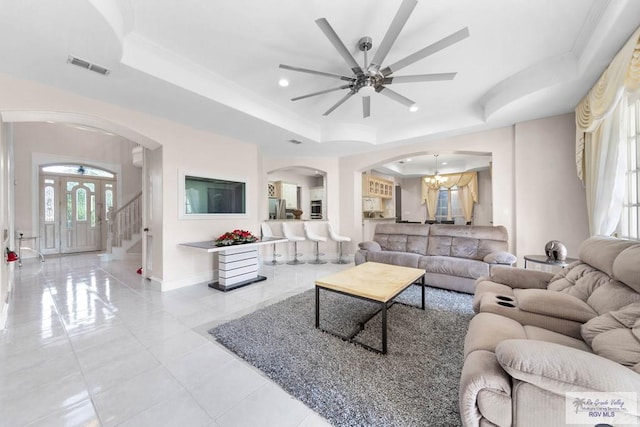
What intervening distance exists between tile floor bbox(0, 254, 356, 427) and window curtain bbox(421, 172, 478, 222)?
716cm

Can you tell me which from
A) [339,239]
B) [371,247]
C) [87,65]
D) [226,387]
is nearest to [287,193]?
[339,239]

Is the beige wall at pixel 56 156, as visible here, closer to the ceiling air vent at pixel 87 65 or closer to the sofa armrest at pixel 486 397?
the ceiling air vent at pixel 87 65

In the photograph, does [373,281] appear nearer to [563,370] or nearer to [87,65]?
[563,370]

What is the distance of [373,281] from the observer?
2363 millimetres

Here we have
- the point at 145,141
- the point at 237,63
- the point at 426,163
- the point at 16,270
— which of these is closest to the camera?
the point at 237,63

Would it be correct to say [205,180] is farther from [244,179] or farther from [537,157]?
[537,157]

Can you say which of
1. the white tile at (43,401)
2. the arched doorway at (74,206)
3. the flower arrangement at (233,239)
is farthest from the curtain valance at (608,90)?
the arched doorway at (74,206)

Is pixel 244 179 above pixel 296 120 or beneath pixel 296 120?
beneath

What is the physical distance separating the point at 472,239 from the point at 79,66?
17.6 feet

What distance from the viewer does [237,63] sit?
2.69 m

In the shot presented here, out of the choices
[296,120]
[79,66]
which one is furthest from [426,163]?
[79,66]

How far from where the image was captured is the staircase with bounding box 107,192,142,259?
19.7 feet

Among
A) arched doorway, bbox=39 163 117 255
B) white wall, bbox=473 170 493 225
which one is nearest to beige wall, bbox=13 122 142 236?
arched doorway, bbox=39 163 117 255

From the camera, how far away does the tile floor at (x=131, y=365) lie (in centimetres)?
138
